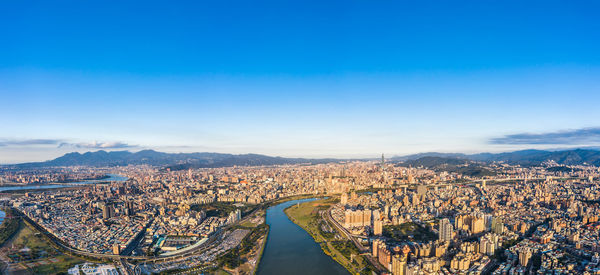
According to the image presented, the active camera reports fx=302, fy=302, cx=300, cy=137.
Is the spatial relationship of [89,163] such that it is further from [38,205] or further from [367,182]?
[367,182]

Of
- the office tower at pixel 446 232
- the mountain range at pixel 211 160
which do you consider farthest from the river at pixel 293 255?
the mountain range at pixel 211 160

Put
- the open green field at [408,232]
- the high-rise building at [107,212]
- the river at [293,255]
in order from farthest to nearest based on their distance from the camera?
the high-rise building at [107,212], the open green field at [408,232], the river at [293,255]

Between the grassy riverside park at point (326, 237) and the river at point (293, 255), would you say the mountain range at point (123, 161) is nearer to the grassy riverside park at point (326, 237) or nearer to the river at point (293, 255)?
the grassy riverside park at point (326, 237)

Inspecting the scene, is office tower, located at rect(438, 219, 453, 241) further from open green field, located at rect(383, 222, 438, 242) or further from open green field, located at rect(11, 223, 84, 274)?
open green field, located at rect(11, 223, 84, 274)

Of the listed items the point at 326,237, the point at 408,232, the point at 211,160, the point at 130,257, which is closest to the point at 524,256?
the point at 408,232

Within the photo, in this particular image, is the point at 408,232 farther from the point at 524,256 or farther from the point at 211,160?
the point at 211,160

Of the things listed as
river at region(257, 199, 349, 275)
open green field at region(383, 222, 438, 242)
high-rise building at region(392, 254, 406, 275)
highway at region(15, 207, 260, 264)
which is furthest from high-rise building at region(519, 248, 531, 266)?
highway at region(15, 207, 260, 264)
